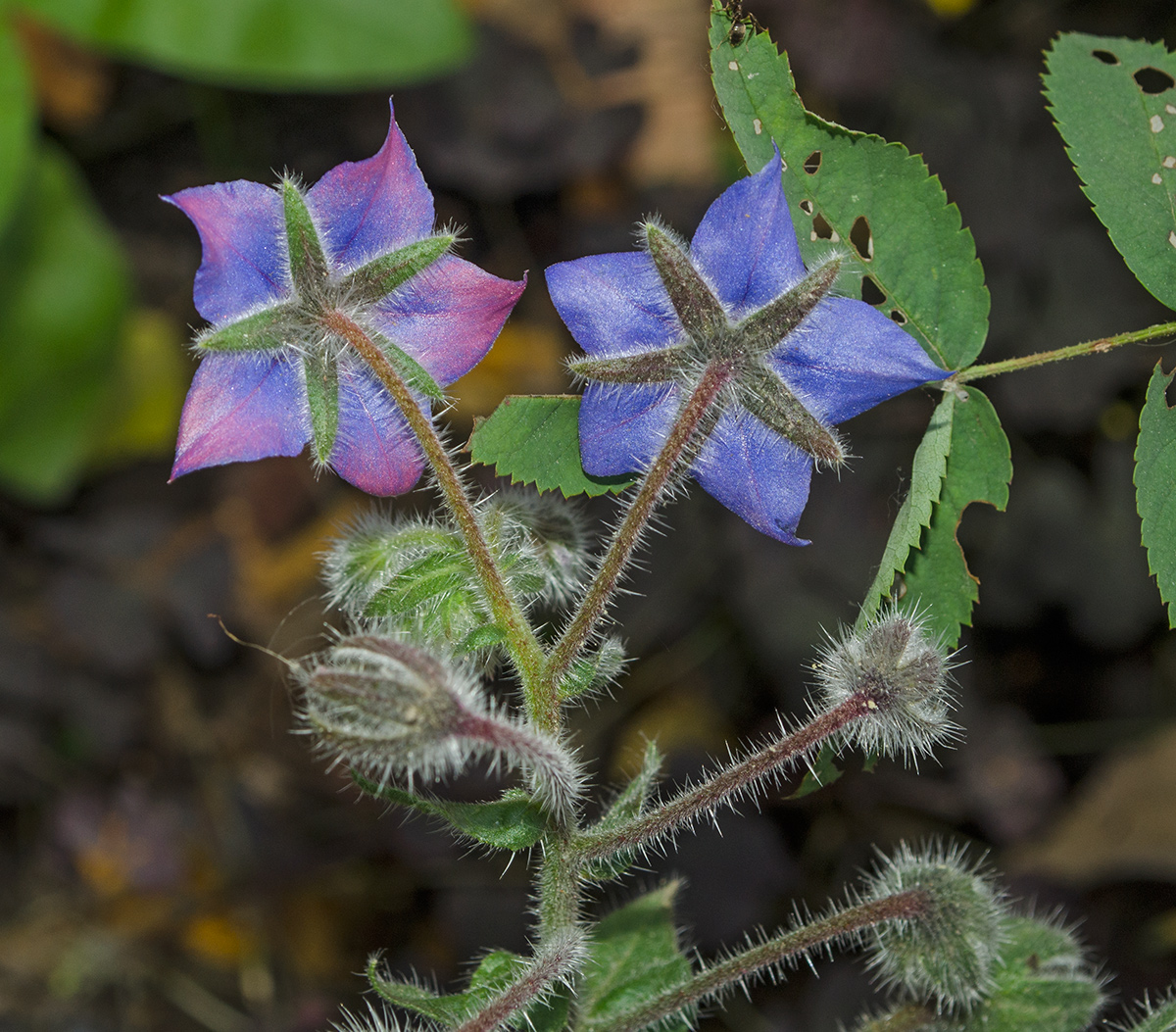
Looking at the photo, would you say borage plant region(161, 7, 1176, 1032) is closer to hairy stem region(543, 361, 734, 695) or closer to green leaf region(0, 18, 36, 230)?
hairy stem region(543, 361, 734, 695)

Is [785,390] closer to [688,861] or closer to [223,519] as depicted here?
[688,861]

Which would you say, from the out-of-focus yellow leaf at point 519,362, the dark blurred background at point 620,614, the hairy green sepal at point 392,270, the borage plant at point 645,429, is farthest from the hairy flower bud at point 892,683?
the out-of-focus yellow leaf at point 519,362

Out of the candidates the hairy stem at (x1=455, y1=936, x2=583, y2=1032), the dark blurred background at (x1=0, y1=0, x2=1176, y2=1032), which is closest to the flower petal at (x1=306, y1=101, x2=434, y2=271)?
the hairy stem at (x1=455, y1=936, x2=583, y2=1032)

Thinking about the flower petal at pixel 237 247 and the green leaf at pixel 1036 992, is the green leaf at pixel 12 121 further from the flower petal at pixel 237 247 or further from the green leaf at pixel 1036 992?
the green leaf at pixel 1036 992

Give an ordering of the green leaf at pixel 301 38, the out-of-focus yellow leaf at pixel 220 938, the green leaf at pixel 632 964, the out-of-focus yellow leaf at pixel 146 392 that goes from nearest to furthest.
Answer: the green leaf at pixel 632 964, the green leaf at pixel 301 38, the out-of-focus yellow leaf at pixel 220 938, the out-of-focus yellow leaf at pixel 146 392

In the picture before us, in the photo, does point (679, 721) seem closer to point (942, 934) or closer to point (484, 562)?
point (942, 934)
